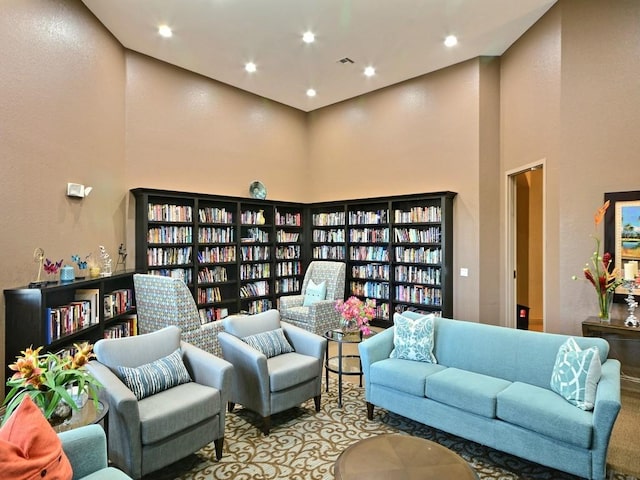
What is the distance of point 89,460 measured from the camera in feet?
6.15

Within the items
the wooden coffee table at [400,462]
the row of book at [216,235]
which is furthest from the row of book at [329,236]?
the wooden coffee table at [400,462]

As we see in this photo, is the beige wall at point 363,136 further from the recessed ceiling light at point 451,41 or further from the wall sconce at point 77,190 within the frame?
the recessed ceiling light at point 451,41

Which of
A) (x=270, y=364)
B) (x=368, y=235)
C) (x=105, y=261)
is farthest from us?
(x=368, y=235)

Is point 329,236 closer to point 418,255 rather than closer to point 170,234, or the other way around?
point 418,255

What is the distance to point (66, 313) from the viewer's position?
3457 mm

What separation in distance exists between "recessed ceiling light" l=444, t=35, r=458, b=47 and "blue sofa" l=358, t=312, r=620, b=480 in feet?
12.3

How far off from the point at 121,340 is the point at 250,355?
998mm

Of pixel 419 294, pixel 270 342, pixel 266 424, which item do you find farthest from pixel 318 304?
pixel 266 424

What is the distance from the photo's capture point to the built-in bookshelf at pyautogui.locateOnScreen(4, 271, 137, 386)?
3088mm

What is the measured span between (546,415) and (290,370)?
1.92 meters

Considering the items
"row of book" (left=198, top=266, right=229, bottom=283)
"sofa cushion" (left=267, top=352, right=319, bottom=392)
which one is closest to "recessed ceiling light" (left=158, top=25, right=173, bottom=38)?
"row of book" (left=198, top=266, right=229, bottom=283)

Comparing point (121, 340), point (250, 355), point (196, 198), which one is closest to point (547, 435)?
point (250, 355)

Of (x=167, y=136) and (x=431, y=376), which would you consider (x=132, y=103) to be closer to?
(x=167, y=136)

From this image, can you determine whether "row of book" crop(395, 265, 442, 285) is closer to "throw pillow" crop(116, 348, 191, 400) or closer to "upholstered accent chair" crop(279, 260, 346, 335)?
"upholstered accent chair" crop(279, 260, 346, 335)
